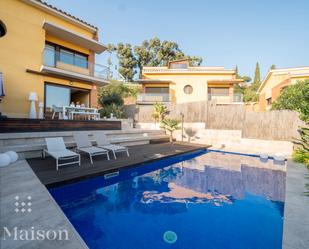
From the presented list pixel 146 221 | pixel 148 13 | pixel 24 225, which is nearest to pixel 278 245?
pixel 146 221

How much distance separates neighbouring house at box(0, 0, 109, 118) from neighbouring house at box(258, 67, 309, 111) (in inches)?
757

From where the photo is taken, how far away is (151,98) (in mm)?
21141

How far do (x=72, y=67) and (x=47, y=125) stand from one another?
20.0ft

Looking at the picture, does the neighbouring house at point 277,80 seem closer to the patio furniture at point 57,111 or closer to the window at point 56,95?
the window at point 56,95

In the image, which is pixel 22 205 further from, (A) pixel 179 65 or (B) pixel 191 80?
(A) pixel 179 65

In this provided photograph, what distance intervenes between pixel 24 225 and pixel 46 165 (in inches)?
150

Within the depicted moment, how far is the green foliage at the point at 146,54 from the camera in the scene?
33188 mm

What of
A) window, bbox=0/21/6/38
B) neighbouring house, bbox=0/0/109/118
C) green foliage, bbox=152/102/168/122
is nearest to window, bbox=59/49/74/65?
neighbouring house, bbox=0/0/109/118

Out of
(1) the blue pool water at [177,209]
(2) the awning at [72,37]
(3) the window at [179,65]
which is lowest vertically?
(1) the blue pool water at [177,209]

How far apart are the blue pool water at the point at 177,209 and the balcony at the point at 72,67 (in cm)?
920

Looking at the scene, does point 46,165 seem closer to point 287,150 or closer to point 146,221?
point 146,221

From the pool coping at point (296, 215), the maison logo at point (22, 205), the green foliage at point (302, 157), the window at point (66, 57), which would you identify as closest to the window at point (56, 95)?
the window at point (66, 57)

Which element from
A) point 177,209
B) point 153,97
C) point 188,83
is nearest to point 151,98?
point 153,97

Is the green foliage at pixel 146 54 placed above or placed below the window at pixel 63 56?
above
